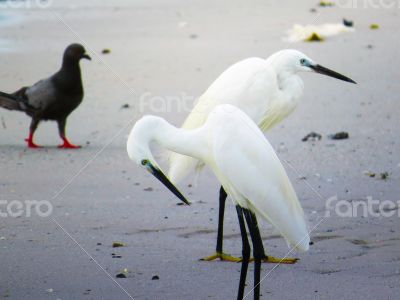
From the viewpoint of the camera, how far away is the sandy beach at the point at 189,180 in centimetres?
522

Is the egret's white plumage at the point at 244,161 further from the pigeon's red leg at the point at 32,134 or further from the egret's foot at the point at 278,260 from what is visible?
the pigeon's red leg at the point at 32,134

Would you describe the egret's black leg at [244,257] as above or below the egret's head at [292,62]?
below

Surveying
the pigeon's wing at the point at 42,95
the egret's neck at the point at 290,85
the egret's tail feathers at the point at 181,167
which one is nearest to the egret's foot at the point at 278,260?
the egret's tail feathers at the point at 181,167

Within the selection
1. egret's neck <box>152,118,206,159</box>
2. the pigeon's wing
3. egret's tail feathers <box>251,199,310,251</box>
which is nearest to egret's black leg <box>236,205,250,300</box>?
egret's tail feathers <box>251,199,310,251</box>

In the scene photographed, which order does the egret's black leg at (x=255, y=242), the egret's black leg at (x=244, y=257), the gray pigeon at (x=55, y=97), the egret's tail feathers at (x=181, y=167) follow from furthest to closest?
the gray pigeon at (x=55, y=97), the egret's tail feathers at (x=181, y=167), the egret's black leg at (x=255, y=242), the egret's black leg at (x=244, y=257)

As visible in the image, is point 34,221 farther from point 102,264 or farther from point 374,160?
point 374,160

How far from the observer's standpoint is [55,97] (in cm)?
827

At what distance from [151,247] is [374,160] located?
2.35 m

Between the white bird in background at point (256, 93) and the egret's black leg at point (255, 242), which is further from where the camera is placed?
the white bird in background at point (256, 93)

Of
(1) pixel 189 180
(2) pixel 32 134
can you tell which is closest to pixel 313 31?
(2) pixel 32 134

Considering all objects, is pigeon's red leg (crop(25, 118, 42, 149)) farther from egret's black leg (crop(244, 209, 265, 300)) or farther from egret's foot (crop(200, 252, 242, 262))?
egret's black leg (crop(244, 209, 265, 300))

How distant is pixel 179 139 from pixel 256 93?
1.44 meters

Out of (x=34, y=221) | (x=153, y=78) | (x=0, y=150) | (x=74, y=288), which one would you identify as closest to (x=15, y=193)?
(x=34, y=221)

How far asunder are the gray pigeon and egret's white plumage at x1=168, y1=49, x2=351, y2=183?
2.17 meters
